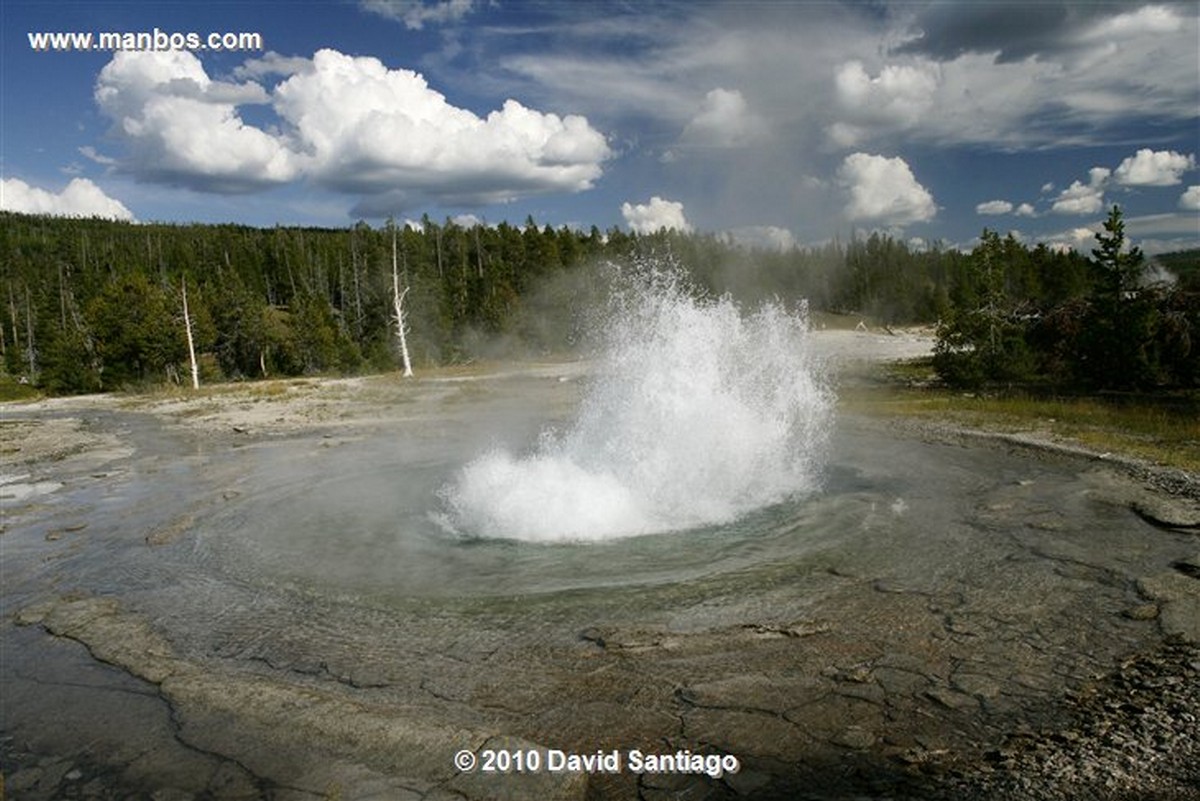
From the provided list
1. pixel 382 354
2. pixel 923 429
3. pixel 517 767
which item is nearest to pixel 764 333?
pixel 923 429

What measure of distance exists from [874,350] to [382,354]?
2834 cm

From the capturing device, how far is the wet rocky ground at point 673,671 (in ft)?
14.6

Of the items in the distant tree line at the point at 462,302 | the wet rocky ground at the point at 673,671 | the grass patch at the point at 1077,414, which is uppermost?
the distant tree line at the point at 462,302

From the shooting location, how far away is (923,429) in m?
16.7

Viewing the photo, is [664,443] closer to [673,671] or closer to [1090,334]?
[673,671]

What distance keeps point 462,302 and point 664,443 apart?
46.6m

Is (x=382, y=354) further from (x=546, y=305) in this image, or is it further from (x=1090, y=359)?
(x=1090, y=359)

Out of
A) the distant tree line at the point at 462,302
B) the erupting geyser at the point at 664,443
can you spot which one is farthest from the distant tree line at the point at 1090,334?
the erupting geyser at the point at 664,443

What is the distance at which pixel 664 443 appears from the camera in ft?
37.9

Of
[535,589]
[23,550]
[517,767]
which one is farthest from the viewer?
[23,550]

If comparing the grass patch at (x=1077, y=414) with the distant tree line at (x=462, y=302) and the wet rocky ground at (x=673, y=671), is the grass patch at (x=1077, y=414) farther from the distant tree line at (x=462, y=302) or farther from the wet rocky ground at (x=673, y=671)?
the wet rocky ground at (x=673, y=671)

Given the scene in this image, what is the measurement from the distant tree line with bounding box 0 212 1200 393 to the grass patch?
1.83 metres

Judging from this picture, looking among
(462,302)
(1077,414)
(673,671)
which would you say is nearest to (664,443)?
(673,671)

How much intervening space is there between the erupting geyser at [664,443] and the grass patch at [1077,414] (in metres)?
5.41
